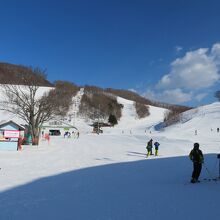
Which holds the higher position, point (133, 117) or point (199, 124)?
point (133, 117)

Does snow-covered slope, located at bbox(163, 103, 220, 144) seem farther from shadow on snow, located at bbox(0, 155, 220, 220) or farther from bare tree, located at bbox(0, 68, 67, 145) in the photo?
shadow on snow, located at bbox(0, 155, 220, 220)

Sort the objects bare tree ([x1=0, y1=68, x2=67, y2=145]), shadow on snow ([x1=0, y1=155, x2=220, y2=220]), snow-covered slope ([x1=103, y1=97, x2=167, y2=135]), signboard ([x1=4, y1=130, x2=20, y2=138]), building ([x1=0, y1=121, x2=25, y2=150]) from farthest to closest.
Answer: snow-covered slope ([x1=103, y1=97, x2=167, y2=135])
bare tree ([x1=0, y1=68, x2=67, y2=145])
signboard ([x1=4, y1=130, x2=20, y2=138])
building ([x1=0, y1=121, x2=25, y2=150])
shadow on snow ([x1=0, y1=155, x2=220, y2=220])

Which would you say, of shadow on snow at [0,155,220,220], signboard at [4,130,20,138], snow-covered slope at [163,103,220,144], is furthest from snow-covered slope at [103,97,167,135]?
shadow on snow at [0,155,220,220]

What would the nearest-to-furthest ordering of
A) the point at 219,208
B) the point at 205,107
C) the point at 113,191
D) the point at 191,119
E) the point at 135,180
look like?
the point at 219,208 → the point at 113,191 → the point at 135,180 → the point at 191,119 → the point at 205,107

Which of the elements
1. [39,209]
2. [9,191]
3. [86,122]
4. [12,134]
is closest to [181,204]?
[39,209]

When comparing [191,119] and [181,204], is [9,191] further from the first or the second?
[191,119]

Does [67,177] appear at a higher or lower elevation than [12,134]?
lower

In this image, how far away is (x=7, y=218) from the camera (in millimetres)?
6363

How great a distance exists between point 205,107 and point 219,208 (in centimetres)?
8210

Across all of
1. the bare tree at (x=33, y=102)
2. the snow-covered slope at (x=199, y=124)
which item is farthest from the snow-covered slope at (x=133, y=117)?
the bare tree at (x=33, y=102)

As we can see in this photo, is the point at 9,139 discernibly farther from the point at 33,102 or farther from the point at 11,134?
the point at 33,102

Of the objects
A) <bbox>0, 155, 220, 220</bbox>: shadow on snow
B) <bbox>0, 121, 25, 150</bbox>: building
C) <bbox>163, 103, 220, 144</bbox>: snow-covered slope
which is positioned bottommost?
<bbox>0, 155, 220, 220</bbox>: shadow on snow

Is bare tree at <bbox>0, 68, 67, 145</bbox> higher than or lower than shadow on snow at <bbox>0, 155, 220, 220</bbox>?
higher

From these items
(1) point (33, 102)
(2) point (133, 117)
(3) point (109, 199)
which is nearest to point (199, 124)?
(1) point (33, 102)
